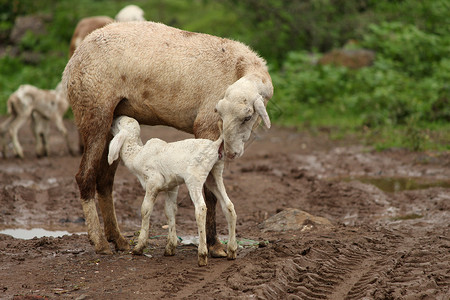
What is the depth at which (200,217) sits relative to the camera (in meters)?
5.83

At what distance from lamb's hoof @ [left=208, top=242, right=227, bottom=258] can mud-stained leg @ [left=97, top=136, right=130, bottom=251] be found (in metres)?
0.95

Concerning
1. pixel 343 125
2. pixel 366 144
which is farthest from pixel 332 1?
pixel 366 144

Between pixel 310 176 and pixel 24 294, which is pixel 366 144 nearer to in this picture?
pixel 310 176

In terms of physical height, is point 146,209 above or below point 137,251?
above

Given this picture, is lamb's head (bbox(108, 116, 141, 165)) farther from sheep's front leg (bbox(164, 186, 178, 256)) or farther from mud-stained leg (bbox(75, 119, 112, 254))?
sheep's front leg (bbox(164, 186, 178, 256))

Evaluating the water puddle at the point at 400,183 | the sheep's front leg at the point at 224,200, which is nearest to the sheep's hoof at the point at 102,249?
the sheep's front leg at the point at 224,200

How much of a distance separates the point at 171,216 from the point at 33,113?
23.7ft

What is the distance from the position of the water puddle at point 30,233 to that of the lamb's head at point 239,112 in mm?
2863

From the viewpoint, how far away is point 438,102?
13.6 m

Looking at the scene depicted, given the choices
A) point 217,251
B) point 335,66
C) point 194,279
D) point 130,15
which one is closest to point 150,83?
point 217,251

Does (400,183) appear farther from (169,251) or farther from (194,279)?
(194,279)

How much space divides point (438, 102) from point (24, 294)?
10.6m

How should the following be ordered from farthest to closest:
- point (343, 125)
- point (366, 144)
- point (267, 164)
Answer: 1. point (343, 125)
2. point (366, 144)
3. point (267, 164)

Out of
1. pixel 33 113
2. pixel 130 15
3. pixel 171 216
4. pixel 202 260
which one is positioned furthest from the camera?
pixel 33 113
